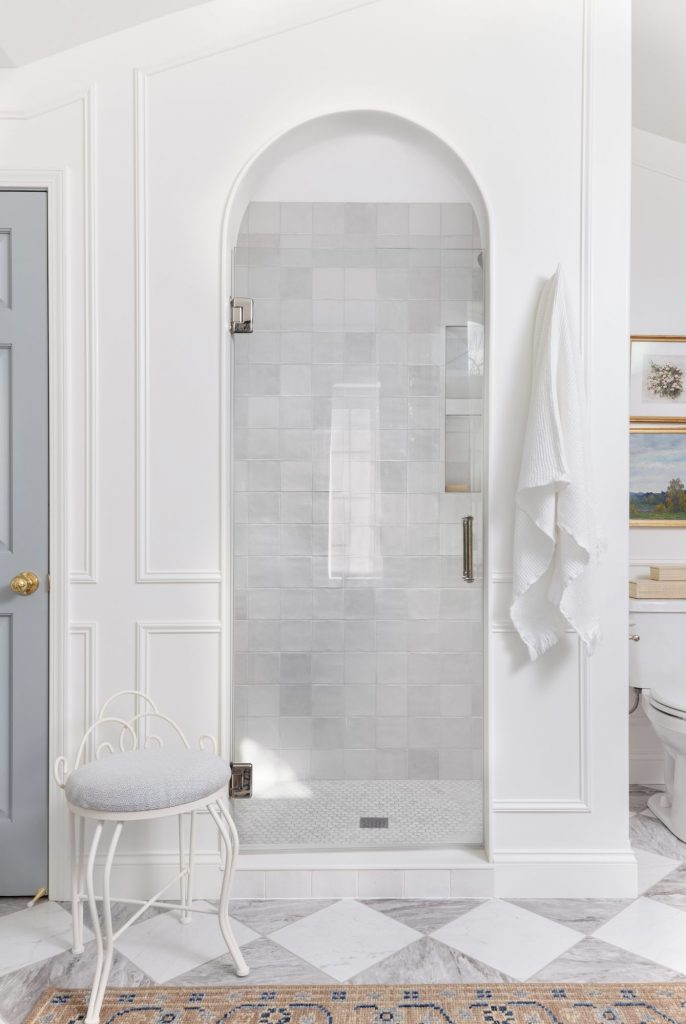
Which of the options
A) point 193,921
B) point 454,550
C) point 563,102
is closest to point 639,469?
point 454,550

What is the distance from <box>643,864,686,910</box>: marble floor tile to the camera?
214 cm

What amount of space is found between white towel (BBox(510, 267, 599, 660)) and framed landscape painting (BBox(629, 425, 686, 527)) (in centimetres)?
108

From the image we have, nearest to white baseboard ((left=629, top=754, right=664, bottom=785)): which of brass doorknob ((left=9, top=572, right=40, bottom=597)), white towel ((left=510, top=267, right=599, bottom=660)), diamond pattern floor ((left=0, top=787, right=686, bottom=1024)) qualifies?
diamond pattern floor ((left=0, top=787, right=686, bottom=1024))

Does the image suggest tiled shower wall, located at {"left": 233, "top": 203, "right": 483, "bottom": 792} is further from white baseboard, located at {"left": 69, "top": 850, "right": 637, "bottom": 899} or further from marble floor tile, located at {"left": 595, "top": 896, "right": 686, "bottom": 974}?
marble floor tile, located at {"left": 595, "top": 896, "right": 686, "bottom": 974}

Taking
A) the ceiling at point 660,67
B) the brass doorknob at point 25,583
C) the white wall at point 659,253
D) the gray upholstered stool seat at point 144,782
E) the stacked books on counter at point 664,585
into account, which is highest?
the ceiling at point 660,67

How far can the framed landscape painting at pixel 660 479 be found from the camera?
10.1 ft

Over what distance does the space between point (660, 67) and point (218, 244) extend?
5.70ft

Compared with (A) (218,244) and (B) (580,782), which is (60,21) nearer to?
(A) (218,244)

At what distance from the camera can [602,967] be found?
5.99 ft

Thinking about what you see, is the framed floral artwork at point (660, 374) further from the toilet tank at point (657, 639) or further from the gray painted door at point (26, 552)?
the gray painted door at point (26, 552)

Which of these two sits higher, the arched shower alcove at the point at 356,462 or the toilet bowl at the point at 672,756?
the arched shower alcove at the point at 356,462

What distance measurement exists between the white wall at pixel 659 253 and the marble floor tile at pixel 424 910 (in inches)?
60.7

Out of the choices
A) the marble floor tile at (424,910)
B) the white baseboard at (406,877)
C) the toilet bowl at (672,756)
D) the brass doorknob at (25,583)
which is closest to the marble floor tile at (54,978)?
the white baseboard at (406,877)

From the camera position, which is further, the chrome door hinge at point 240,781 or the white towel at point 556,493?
the chrome door hinge at point 240,781
